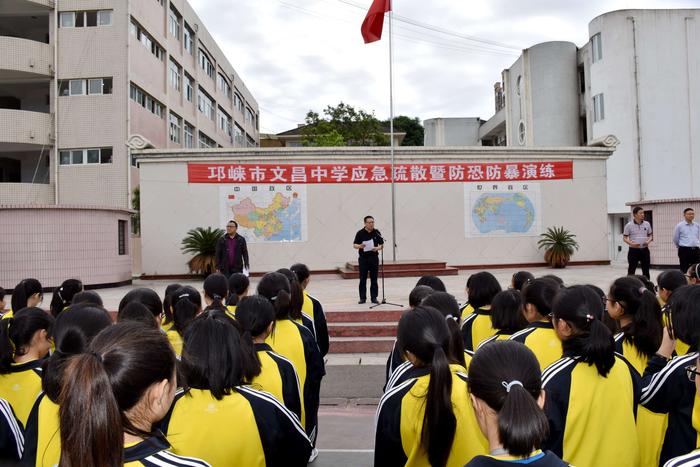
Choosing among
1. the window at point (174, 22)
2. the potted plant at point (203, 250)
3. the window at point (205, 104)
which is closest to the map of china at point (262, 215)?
the potted plant at point (203, 250)

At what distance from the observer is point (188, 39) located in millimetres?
28078

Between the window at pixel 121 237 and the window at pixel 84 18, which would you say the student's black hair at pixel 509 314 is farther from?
the window at pixel 84 18

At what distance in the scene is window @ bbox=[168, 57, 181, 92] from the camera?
2502 centimetres

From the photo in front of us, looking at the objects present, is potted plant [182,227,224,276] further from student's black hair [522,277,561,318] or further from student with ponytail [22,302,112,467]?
student with ponytail [22,302,112,467]

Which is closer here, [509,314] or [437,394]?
[437,394]

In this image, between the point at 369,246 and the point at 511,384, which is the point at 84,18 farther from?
the point at 511,384

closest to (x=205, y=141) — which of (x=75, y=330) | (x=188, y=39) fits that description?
(x=188, y=39)

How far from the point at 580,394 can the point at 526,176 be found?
13.9 m

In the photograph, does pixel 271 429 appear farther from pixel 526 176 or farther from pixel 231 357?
pixel 526 176

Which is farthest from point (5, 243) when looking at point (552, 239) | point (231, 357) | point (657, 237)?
point (657, 237)

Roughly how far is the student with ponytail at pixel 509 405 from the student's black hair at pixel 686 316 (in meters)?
1.13

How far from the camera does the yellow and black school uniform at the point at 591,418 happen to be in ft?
7.39

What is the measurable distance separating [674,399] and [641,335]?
2.16ft

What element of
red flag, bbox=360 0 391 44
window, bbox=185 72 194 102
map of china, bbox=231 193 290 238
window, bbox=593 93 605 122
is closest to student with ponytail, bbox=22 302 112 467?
red flag, bbox=360 0 391 44
